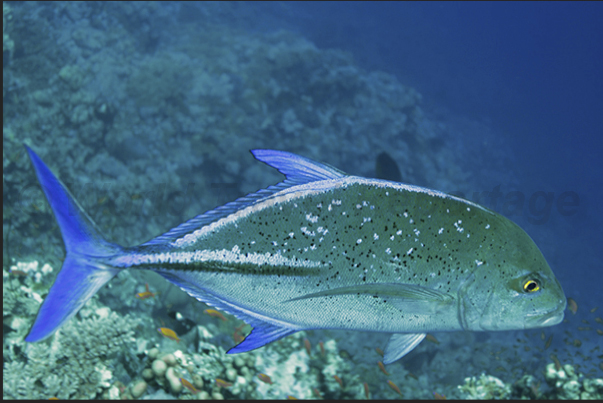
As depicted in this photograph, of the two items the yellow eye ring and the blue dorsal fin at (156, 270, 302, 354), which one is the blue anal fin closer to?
the blue dorsal fin at (156, 270, 302, 354)

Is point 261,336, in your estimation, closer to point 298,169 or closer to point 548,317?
point 298,169

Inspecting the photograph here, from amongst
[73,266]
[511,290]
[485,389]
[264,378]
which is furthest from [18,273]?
[485,389]

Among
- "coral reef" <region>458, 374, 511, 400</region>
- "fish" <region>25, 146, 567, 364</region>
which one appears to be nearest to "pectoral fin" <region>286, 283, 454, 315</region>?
"fish" <region>25, 146, 567, 364</region>

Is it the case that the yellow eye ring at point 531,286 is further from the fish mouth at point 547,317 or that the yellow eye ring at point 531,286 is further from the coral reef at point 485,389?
the coral reef at point 485,389

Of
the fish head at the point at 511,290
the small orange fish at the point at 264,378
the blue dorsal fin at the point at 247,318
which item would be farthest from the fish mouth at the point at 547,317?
the small orange fish at the point at 264,378

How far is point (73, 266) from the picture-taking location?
101 cm

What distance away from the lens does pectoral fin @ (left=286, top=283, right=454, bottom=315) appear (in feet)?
3.25

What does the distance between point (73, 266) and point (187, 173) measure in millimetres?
6099

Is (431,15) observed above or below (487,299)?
above

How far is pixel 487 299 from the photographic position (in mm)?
1012

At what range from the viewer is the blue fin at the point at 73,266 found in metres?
0.97

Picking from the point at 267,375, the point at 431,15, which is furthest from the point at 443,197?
the point at 431,15

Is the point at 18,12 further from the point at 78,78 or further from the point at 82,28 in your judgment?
the point at 78,78

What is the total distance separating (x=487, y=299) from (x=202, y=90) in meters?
8.41
